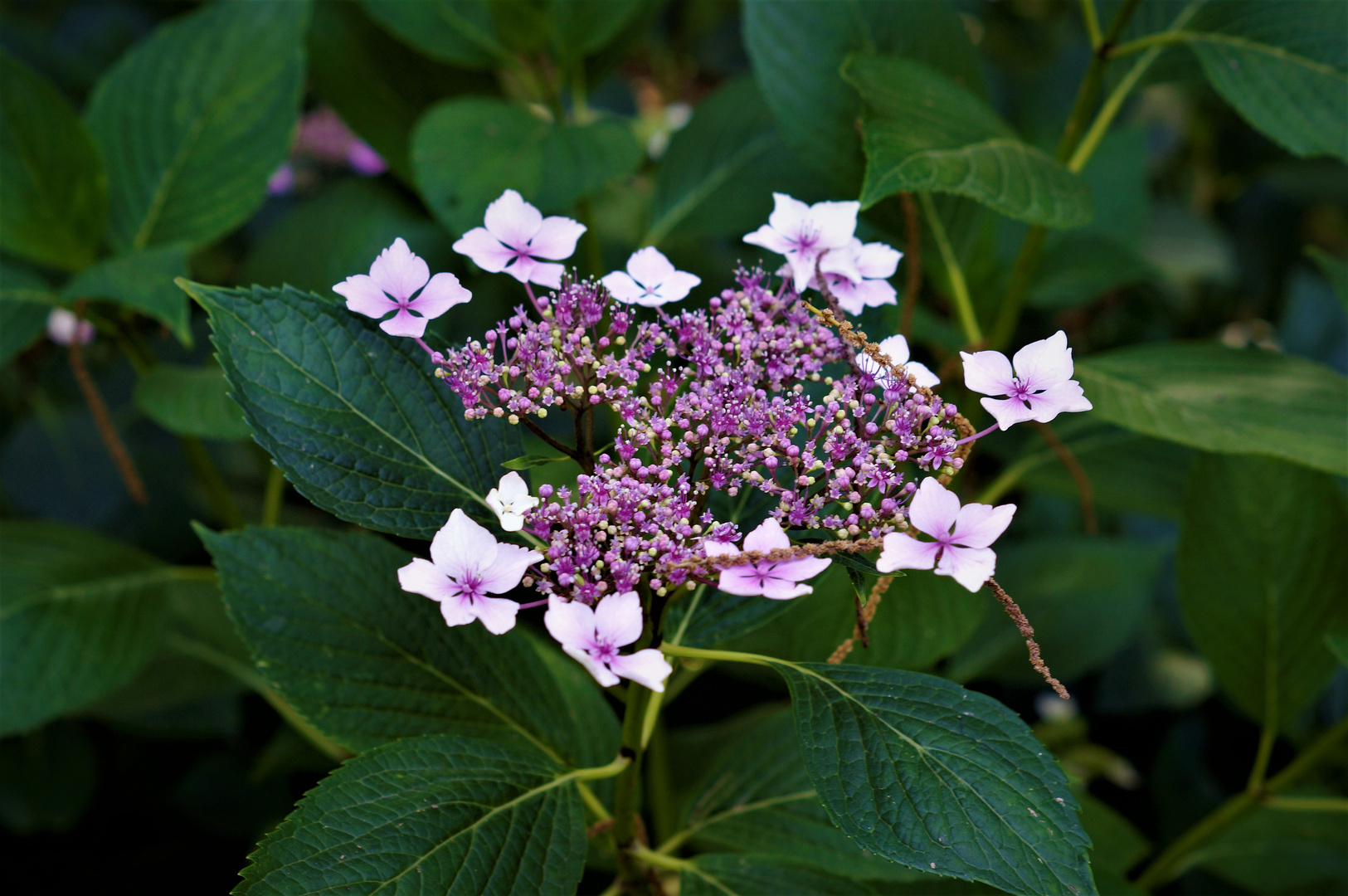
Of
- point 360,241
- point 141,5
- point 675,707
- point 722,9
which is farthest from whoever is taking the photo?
point 722,9

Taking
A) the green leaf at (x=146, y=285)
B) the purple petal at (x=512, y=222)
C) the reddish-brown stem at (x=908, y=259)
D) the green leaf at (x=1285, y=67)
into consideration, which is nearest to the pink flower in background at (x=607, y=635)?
the purple petal at (x=512, y=222)

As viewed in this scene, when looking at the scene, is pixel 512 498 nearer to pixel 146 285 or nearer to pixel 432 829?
pixel 432 829

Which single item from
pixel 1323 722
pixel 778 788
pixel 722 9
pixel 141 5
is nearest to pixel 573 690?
pixel 778 788

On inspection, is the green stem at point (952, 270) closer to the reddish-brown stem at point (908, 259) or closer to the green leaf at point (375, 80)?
the reddish-brown stem at point (908, 259)

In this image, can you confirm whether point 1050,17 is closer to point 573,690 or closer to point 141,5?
point 141,5

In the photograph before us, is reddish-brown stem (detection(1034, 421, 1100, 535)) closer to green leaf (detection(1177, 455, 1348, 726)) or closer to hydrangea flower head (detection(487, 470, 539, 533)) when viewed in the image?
green leaf (detection(1177, 455, 1348, 726))

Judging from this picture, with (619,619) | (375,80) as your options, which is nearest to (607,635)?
(619,619)
